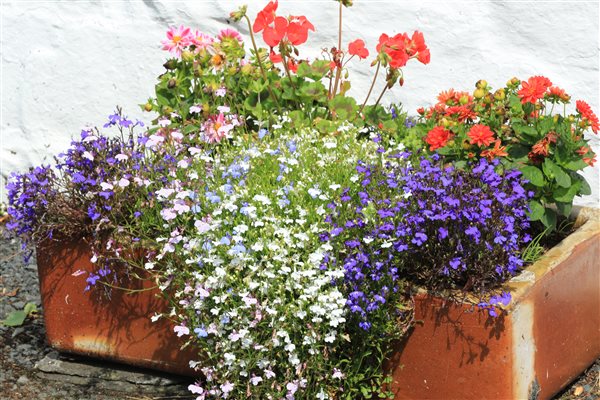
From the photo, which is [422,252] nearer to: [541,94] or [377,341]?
[377,341]

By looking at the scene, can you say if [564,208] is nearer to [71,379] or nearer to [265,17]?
[265,17]

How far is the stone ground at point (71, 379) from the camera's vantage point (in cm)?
344

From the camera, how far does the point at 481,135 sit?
128 inches

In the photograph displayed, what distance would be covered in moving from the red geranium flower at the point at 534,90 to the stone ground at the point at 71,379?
A: 100 cm

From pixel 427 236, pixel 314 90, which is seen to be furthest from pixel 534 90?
pixel 314 90

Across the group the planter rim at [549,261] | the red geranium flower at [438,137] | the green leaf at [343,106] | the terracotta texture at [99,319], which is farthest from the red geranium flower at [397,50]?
the terracotta texture at [99,319]

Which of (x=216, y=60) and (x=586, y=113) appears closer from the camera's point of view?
(x=586, y=113)

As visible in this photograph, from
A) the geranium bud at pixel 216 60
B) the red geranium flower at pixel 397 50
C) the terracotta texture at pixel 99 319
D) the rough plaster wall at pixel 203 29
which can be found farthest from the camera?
the rough plaster wall at pixel 203 29

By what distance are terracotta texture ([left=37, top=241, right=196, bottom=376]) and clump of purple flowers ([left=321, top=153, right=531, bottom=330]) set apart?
2.44 ft

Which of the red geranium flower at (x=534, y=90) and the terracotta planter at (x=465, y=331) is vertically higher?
the red geranium flower at (x=534, y=90)

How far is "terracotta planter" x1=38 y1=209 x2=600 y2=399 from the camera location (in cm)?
295

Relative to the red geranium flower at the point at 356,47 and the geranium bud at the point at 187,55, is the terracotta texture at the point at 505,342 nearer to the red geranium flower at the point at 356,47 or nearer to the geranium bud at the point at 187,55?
the red geranium flower at the point at 356,47

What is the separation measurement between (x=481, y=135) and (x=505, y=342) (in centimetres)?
71

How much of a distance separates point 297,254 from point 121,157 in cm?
77
